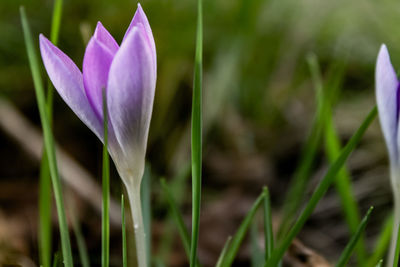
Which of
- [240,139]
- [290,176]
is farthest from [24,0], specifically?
[290,176]

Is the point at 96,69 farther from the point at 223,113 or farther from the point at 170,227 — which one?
the point at 223,113

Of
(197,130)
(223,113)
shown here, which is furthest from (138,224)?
(223,113)

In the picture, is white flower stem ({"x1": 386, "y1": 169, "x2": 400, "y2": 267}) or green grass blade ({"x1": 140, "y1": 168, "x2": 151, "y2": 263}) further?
green grass blade ({"x1": 140, "y1": 168, "x2": 151, "y2": 263})

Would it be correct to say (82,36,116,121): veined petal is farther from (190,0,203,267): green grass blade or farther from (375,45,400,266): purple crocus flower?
(375,45,400,266): purple crocus flower

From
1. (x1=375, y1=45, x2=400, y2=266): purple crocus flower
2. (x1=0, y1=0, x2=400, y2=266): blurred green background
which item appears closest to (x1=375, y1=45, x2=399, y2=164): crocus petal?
(x1=375, y1=45, x2=400, y2=266): purple crocus flower

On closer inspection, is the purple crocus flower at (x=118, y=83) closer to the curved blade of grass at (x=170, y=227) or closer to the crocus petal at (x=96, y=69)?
the crocus petal at (x=96, y=69)

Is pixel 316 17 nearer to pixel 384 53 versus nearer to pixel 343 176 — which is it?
pixel 343 176
